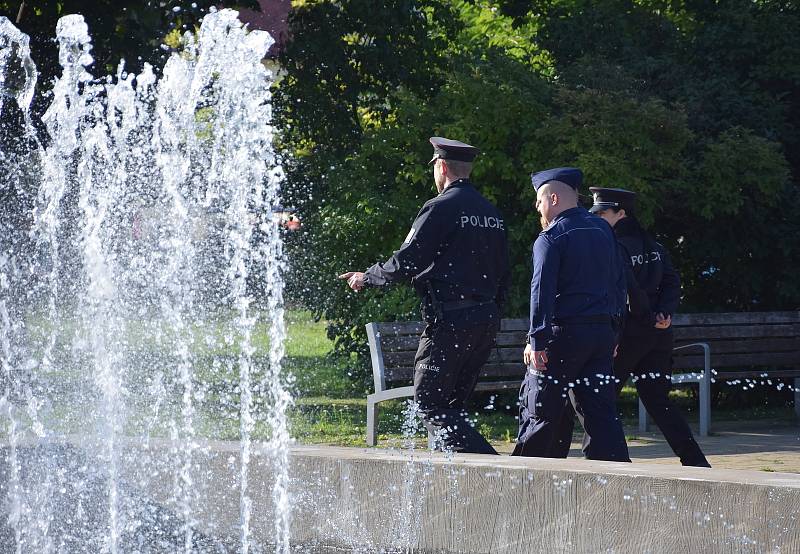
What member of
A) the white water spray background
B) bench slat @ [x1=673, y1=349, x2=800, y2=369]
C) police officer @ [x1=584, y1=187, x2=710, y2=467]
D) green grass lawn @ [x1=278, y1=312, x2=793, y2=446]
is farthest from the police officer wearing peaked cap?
bench slat @ [x1=673, y1=349, x2=800, y2=369]

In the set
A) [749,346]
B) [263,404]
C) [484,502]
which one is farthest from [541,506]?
[263,404]

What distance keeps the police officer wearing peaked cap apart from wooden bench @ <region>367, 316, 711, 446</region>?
4.42ft

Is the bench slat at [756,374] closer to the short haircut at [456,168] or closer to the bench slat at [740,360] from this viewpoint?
the bench slat at [740,360]

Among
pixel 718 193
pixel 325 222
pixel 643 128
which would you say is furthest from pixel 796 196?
pixel 325 222

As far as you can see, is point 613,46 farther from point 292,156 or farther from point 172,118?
point 172,118

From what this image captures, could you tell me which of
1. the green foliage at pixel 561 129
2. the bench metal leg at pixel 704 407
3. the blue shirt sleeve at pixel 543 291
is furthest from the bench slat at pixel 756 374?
the blue shirt sleeve at pixel 543 291

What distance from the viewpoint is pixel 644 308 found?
7109mm

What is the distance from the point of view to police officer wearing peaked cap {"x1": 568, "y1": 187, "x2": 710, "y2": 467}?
713 centimetres

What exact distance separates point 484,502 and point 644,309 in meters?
2.81

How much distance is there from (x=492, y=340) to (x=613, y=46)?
6.28m

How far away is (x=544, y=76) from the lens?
11.6m

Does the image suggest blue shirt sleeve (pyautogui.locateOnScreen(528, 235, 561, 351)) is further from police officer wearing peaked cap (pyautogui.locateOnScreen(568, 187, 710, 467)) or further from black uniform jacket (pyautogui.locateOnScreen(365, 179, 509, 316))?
police officer wearing peaked cap (pyautogui.locateOnScreen(568, 187, 710, 467))

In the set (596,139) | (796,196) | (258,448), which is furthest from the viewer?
(796,196)

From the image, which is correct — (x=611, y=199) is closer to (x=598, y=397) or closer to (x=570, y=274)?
(x=570, y=274)
